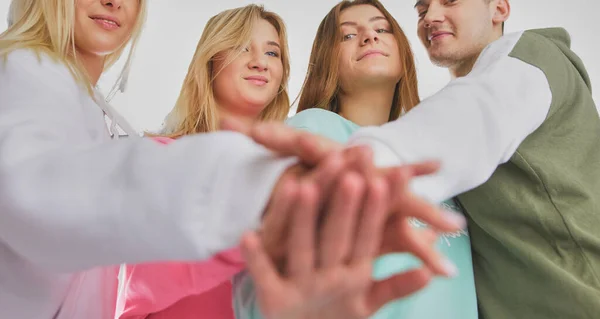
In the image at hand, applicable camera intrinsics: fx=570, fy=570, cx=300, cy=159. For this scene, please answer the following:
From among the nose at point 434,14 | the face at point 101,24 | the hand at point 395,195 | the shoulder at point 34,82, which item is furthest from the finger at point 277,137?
the nose at point 434,14

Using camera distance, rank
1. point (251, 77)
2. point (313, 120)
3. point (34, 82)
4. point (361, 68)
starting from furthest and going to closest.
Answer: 1. point (251, 77)
2. point (361, 68)
3. point (313, 120)
4. point (34, 82)

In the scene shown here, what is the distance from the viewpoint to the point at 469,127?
53 cm

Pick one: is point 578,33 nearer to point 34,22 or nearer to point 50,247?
point 34,22

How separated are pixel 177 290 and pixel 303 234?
442mm

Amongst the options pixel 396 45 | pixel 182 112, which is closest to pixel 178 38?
pixel 182 112

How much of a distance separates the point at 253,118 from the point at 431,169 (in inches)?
36.8

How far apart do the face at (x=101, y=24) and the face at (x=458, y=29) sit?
570 mm

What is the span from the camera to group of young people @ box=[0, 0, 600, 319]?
1.12 feet

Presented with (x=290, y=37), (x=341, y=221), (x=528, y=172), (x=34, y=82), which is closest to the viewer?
(x=341, y=221)

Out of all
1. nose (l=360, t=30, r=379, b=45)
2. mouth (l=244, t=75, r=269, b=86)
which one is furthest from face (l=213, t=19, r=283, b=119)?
nose (l=360, t=30, r=379, b=45)

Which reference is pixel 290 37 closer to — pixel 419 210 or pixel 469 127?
pixel 469 127

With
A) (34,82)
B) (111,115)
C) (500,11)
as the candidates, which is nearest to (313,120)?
(111,115)

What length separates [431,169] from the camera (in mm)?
351

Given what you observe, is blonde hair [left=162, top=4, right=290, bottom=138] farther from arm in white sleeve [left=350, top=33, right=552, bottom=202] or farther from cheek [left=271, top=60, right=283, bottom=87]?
arm in white sleeve [left=350, top=33, right=552, bottom=202]
